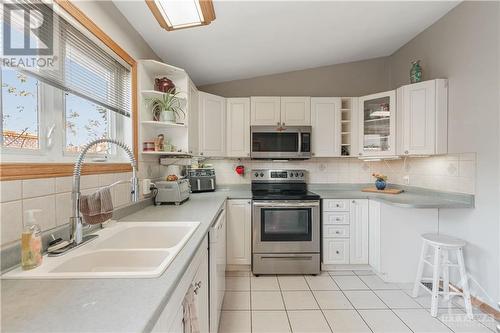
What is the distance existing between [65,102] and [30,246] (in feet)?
2.69

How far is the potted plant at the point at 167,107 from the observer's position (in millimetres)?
2111

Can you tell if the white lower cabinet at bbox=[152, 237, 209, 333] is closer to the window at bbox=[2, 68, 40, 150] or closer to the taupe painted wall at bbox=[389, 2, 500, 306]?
the window at bbox=[2, 68, 40, 150]

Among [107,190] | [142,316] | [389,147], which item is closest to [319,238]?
[389,147]

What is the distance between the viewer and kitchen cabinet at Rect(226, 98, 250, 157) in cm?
304

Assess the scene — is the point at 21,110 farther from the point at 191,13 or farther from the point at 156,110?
the point at 156,110

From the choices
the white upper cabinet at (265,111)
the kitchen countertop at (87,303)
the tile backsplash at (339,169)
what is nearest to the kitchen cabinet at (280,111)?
the white upper cabinet at (265,111)

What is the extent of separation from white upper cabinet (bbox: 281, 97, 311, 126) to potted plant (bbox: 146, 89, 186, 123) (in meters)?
1.34

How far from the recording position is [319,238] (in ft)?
8.72

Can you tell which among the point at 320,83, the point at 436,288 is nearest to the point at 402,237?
the point at 436,288

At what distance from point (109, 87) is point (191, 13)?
80 centimetres

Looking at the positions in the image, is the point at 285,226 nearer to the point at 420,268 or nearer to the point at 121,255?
the point at 420,268

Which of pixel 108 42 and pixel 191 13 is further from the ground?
pixel 191 13

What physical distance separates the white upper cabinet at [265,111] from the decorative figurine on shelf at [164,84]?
3.68 ft

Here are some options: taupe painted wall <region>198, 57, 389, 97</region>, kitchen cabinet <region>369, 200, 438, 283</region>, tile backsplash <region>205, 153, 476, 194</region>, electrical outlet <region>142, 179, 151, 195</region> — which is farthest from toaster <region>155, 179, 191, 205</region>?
kitchen cabinet <region>369, 200, 438, 283</region>
